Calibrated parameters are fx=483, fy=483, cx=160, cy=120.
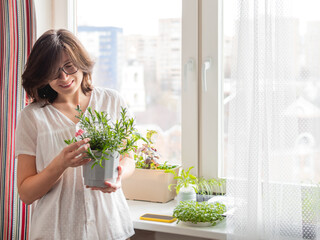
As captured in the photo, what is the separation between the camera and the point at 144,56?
92.2 inches

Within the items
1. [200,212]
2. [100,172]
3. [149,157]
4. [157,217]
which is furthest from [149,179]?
[100,172]

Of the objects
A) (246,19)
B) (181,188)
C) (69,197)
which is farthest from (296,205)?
(69,197)

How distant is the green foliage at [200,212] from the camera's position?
1.81m

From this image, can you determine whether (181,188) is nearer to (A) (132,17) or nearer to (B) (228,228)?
(B) (228,228)

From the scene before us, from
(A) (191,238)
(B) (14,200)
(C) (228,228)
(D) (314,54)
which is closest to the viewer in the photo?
(D) (314,54)

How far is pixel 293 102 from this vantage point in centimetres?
169

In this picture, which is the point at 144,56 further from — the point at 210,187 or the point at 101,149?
the point at 101,149

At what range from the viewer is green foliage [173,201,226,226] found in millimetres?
1812

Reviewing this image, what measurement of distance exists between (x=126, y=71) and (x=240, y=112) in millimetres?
801

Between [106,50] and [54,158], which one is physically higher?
[106,50]

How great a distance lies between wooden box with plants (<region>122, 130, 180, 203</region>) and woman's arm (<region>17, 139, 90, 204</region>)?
572 mm

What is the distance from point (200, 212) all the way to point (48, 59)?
79 cm

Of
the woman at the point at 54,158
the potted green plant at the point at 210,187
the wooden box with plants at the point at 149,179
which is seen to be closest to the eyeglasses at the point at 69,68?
the woman at the point at 54,158

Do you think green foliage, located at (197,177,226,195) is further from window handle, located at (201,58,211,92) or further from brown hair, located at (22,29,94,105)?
brown hair, located at (22,29,94,105)
